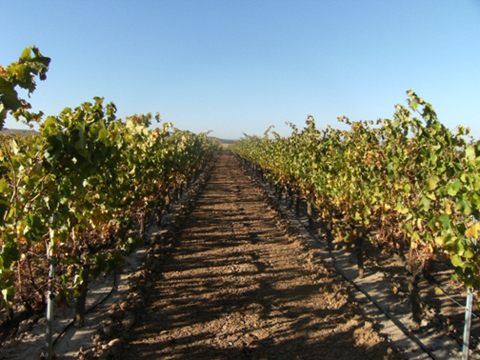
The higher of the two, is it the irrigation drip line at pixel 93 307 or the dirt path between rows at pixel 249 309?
the dirt path between rows at pixel 249 309

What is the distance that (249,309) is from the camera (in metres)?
5.15

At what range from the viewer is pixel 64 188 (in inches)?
130

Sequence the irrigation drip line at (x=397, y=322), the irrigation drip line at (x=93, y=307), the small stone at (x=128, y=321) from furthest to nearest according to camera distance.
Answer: the small stone at (x=128, y=321)
the irrigation drip line at (x=93, y=307)
the irrigation drip line at (x=397, y=322)

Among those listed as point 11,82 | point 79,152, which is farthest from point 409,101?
point 11,82

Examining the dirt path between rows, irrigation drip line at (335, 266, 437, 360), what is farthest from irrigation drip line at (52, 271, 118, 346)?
irrigation drip line at (335, 266, 437, 360)

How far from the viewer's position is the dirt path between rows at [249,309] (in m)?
4.17

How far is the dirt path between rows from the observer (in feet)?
13.7

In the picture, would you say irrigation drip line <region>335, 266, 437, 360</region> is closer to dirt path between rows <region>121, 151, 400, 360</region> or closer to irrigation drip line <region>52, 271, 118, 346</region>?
dirt path between rows <region>121, 151, 400, 360</region>

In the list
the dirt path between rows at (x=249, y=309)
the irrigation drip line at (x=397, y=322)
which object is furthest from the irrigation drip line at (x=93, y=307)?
the irrigation drip line at (x=397, y=322)

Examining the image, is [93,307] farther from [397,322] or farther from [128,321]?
[397,322]

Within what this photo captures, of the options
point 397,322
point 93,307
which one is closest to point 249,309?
point 397,322

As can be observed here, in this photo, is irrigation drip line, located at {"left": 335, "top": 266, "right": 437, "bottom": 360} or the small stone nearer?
irrigation drip line, located at {"left": 335, "top": 266, "right": 437, "bottom": 360}

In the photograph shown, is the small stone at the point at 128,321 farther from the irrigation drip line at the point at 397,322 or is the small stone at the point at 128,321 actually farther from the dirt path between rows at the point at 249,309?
the irrigation drip line at the point at 397,322

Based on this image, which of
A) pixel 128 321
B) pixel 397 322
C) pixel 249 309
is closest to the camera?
pixel 128 321
